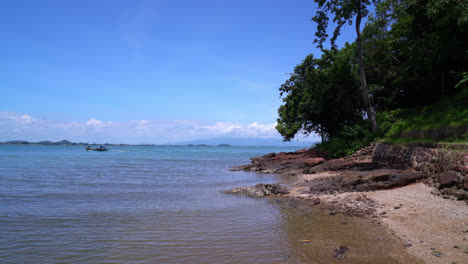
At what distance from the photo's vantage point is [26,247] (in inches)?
265

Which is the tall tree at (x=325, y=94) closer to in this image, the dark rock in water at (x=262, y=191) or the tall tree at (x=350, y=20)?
the tall tree at (x=350, y=20)

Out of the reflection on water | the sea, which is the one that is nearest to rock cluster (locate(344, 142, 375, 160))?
the sea

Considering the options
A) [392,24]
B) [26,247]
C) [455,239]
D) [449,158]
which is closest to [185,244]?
[26,247]

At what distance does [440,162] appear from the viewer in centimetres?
1173

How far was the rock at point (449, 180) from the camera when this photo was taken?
9.98 meters

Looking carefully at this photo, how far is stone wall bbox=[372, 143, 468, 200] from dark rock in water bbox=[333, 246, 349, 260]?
5.58 metres

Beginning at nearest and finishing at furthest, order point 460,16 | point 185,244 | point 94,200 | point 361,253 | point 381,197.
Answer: point 361,253
point 185,244
point 381,197
point 94,200
point 460,16

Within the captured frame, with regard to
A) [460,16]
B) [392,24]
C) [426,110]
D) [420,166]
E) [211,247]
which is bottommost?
[211,247]

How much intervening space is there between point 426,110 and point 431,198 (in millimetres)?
11355

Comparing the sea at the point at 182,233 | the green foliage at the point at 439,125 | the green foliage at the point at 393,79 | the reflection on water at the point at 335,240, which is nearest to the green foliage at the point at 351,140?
the green foliage at the point at 393,79

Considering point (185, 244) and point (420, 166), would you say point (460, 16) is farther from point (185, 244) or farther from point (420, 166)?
A: point (185, 244)

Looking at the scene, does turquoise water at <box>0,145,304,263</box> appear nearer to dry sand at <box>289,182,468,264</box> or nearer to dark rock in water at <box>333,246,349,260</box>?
dark rock in water at <box>333,246,349,260</box>

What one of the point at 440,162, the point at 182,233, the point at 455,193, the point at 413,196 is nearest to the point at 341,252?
the point at 182,233

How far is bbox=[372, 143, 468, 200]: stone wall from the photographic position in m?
9.77
